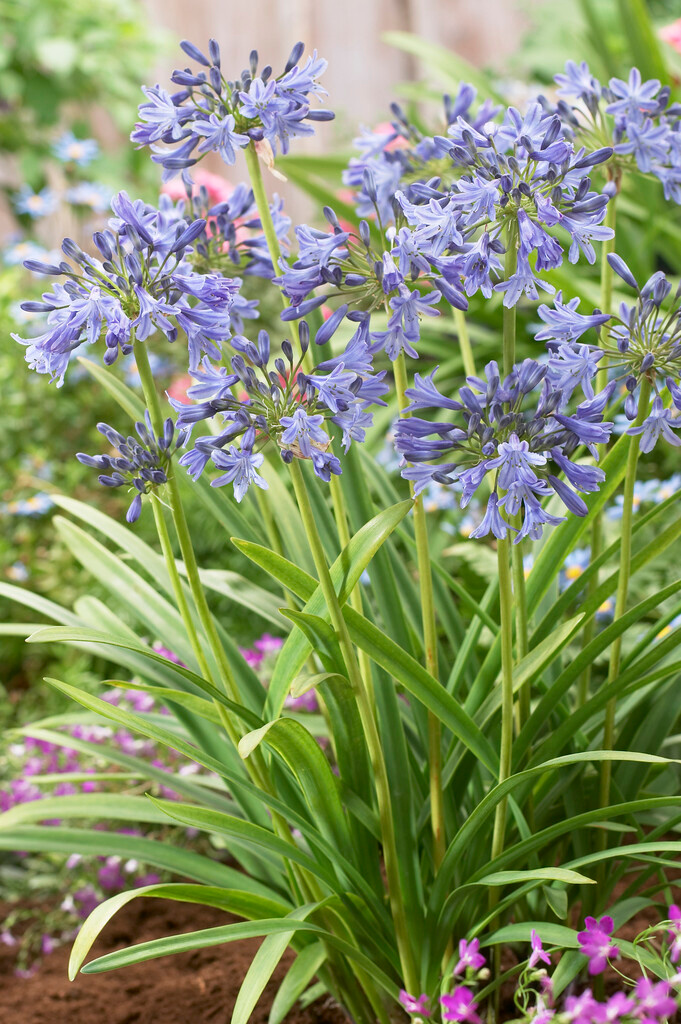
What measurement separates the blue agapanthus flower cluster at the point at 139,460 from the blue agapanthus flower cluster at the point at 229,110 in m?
0.31

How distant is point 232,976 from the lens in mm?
1529

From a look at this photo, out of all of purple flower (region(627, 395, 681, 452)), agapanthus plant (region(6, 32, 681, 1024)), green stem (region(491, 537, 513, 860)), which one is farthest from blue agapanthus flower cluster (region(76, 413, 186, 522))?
purple flower (region(627, 395, 681, 452))

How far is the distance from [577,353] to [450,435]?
0.19 meters

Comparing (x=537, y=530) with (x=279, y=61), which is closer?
(x=537, y=530)

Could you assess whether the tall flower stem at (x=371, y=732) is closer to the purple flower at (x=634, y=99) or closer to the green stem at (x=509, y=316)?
the green stem at (x=509, y=316)

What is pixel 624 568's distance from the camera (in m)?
1.10

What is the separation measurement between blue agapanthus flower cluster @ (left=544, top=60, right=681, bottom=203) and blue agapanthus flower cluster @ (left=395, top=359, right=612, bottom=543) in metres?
0.43

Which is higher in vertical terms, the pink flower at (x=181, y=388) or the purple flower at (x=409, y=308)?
the pink flower at (x=181, y=388)

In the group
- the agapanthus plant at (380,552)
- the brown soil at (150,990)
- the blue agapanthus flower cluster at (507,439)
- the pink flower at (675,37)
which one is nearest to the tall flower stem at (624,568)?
the agapanthus plant at (380,552)

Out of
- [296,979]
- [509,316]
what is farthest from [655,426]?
[296,979]

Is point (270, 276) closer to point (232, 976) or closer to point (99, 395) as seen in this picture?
point (232, 976)

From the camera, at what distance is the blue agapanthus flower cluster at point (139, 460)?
3.24 ft

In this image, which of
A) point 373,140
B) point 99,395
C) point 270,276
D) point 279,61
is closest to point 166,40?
point 279,61

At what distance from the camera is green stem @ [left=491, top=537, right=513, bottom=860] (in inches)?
38.5
